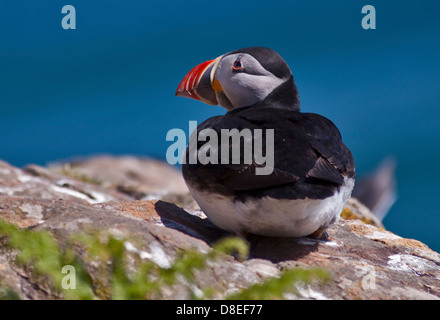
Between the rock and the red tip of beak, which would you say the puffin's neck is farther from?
the rock

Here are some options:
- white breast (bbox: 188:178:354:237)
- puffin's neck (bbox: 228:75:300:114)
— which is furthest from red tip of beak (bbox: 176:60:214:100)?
white breast (bbox: 188:178:354:237)

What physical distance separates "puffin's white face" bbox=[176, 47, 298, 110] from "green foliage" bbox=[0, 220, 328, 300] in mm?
2926

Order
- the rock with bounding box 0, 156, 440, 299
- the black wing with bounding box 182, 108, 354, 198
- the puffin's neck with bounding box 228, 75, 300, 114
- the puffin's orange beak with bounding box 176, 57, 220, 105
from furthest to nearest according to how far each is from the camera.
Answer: the puffin's orange beak with bounding box 176, 57, 220, 105, the puffin's neck with bounding box 228, 75, 300, 114, the black wing with bounding box 182, 108, 354, 198, the rock with bounding box 0, 156, 440, 299

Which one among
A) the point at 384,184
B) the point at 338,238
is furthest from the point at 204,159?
the point at 384,184

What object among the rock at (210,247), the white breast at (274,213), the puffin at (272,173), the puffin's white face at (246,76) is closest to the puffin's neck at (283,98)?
the puffin's white face at (246,76)

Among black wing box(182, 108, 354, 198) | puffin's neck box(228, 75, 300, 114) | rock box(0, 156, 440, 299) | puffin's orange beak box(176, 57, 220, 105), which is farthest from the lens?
puffin's orange beak box(176, 57, 220, 105)

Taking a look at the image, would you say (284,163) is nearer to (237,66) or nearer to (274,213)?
(274,213)

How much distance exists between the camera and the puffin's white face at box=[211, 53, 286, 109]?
681 cm

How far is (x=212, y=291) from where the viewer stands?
388cm

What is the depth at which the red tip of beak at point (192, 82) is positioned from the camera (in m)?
7.30

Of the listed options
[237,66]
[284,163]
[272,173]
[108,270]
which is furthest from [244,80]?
[108,270]

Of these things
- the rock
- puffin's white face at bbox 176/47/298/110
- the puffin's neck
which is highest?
puffin's white face at bbox 176/47/298/110

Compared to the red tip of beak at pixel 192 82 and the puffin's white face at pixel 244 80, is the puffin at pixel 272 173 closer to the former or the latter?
the puffin's white face at pixel 244 80
